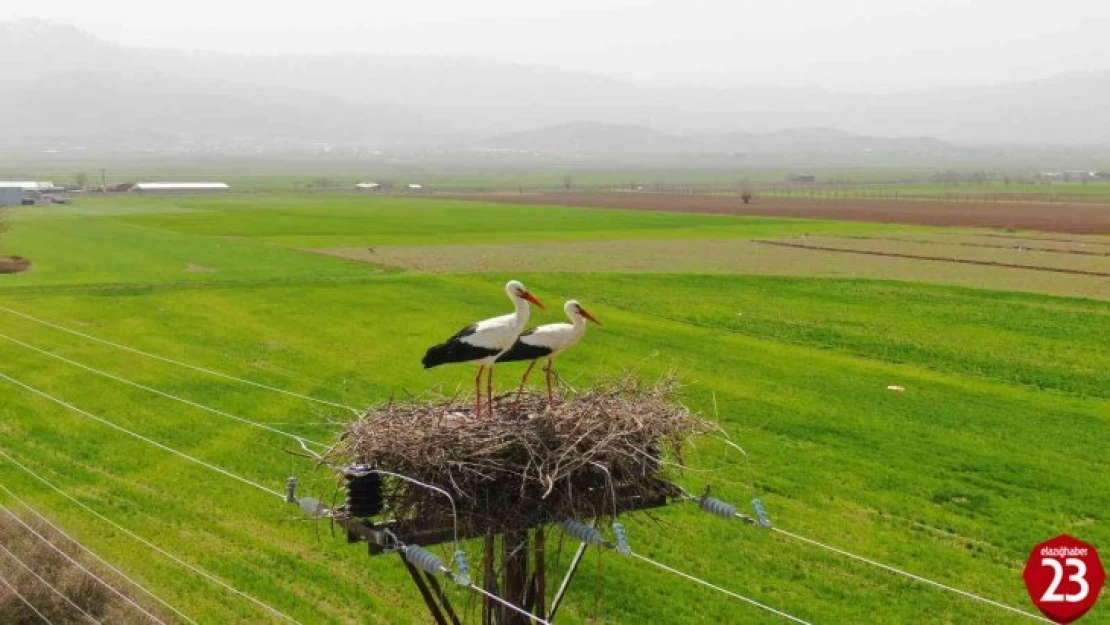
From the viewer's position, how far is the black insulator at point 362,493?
9094 millimetres

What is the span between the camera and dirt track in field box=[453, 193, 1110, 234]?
3730 inches

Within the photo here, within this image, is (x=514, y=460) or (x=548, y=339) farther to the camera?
(x=548, y=339)

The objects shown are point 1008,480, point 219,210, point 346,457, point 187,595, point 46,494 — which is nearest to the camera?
point 346,457

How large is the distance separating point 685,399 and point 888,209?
315 ft

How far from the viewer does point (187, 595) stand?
1611 centimetres

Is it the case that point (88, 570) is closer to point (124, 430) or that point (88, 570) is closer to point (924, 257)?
point (124, 430)

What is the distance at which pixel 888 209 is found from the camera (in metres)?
117

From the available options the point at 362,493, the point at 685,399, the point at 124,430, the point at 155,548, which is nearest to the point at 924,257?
the point at 685,399

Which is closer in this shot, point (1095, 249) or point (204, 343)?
point (204, 343)

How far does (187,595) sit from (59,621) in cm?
233

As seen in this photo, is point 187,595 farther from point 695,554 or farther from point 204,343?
point 204,343

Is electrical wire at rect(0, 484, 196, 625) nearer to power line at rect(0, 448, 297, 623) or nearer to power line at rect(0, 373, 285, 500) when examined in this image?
power line at rect(0, 448, 297, 623)

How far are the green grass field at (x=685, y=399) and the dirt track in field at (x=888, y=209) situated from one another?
46.0 meters

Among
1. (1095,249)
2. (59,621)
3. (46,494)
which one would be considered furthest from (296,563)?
(1095,249)
